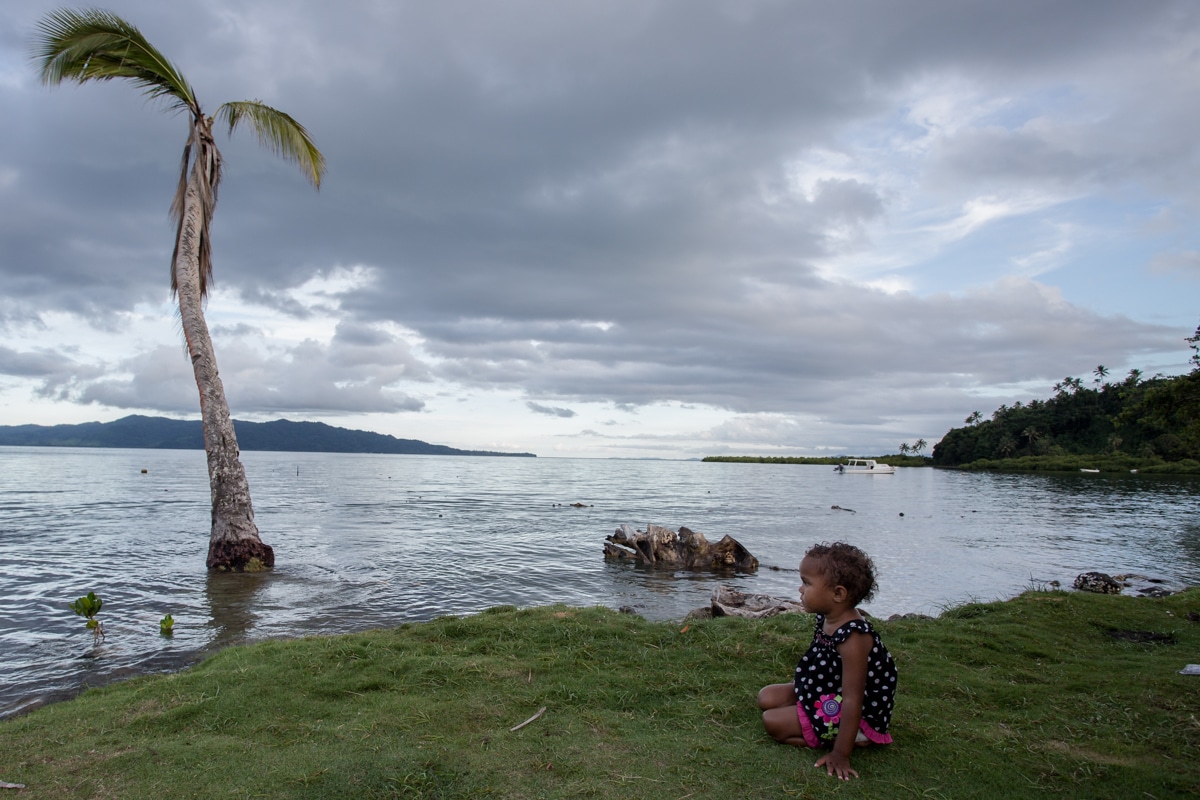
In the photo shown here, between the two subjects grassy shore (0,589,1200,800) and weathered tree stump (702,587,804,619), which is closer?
grassy shore (0,589,1200,800)

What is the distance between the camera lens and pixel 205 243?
1694 cm

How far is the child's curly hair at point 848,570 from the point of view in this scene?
4.51 metres

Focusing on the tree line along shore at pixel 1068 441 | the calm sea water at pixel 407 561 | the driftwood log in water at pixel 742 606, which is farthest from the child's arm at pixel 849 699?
the tree line along shore at pixel 1068 441

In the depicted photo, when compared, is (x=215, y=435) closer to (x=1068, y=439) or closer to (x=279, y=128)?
(x=279, y=128)

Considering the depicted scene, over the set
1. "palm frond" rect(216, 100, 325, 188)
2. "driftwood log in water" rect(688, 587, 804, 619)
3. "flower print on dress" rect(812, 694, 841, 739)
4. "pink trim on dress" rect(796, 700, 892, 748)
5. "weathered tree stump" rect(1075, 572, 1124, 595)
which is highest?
"palm frond" rect(216, 100, 325, 188)

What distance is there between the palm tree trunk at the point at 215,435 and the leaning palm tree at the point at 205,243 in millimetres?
22

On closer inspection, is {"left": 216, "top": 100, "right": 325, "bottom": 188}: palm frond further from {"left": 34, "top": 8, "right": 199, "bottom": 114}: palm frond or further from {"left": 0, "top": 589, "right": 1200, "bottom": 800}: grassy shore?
{"left": 0, "top": 589, "right": 1200, "bottom": 800}: grassy shore

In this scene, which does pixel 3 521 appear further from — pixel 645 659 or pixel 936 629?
pixel 936 629

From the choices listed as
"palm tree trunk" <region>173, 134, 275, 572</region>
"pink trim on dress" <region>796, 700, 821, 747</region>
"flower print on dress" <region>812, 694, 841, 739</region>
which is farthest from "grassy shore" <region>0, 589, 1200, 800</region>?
"palm tree trunk" <region>173, 134, 275, 572</region>

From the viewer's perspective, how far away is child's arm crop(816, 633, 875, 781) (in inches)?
165

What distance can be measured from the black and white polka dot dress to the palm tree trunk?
606 inches

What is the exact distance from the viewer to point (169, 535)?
73.8 ft

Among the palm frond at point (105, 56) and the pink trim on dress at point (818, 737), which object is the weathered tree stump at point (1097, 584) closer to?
the pink trim on dress at point (818, 737)

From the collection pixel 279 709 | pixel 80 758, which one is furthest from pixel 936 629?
pixel 80 758
